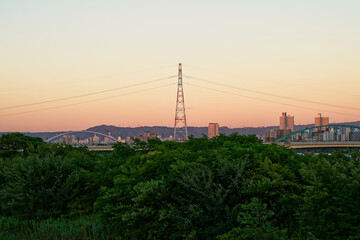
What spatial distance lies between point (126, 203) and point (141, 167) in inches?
72.9

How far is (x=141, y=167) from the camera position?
57.6ft

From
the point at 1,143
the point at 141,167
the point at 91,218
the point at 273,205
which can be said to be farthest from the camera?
the point at 1,143

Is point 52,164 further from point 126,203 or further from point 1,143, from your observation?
point 1,143

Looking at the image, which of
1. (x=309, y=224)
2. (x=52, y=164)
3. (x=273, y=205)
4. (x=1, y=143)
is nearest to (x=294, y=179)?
(x=273, y=205)

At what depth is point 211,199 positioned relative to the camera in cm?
1420

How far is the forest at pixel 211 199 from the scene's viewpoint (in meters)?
12.2

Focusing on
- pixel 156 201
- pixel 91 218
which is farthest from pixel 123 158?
pixel 156 201

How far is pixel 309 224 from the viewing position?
40.5ft

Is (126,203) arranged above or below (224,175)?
below

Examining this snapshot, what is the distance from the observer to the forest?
12.2 m

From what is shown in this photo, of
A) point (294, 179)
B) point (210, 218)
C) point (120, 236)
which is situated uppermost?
point (294, 179)

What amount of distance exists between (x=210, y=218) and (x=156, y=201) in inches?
86.9

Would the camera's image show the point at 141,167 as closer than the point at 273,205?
No

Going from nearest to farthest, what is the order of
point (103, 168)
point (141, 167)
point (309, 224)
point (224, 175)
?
1. point (309, 224)
2. point (224, 175)
3. point (141, 167)
4. point (103, 168)
